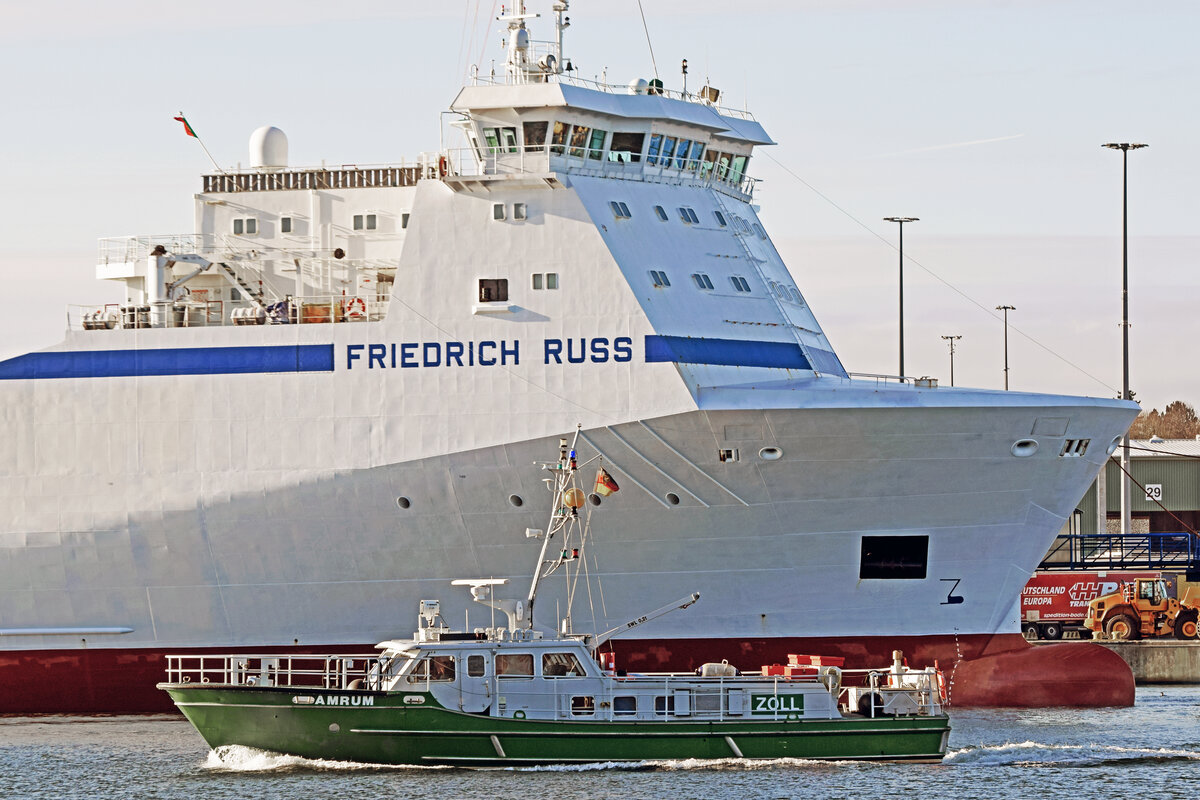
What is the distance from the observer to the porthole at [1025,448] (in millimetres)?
30953

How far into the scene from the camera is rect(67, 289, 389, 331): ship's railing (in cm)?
3300

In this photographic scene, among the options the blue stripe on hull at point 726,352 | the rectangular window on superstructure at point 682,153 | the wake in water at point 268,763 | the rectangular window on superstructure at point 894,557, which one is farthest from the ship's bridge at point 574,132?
the wake in water at point 268,763

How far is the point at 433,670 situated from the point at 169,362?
9664mm

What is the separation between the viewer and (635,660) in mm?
31938

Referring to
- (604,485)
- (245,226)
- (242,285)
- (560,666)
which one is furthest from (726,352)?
(245,226)

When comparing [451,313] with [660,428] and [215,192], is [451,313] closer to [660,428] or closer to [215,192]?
[660,428]

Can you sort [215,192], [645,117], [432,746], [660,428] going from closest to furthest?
[432,746] → [660,428] → [645,117] → [215,192]

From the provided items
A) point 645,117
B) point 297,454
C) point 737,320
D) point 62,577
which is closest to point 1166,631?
point 737,320

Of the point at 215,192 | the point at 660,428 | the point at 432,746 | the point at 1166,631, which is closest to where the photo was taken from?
the point at 432,746

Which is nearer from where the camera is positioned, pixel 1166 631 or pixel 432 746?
pixel 432 746

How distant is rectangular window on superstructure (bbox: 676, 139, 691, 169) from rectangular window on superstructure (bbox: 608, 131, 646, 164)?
90 cm

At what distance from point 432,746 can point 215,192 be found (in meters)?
14.2

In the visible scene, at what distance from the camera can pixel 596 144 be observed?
1294 inches

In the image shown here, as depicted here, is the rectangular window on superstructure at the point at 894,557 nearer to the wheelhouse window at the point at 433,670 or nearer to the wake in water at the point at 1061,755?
the wake in water at the point at 1061,755
